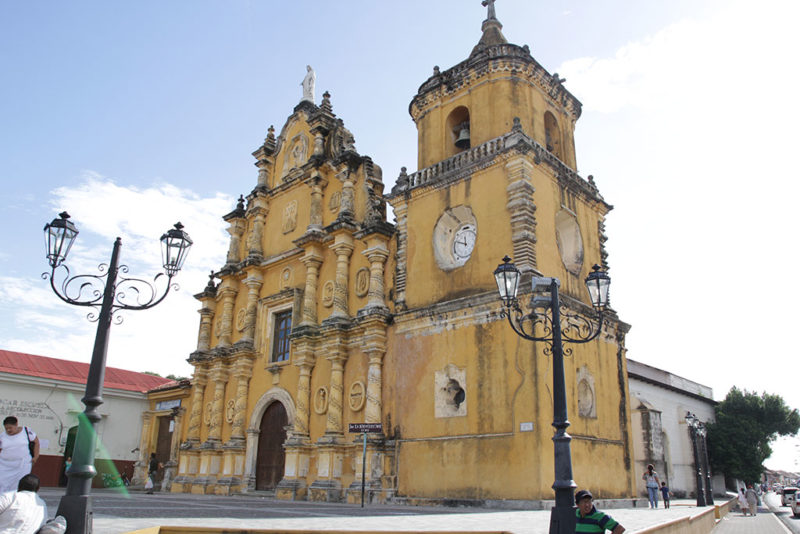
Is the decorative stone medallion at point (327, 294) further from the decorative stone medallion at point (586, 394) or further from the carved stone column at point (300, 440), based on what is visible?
the decorative stone medallion at point (586, 394)

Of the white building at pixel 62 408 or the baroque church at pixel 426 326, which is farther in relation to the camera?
the white building at pixel 62 408

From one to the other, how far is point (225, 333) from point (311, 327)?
5121 mm

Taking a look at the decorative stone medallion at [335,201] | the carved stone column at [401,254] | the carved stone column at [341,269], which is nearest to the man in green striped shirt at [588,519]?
the carved stone column at [401,254]

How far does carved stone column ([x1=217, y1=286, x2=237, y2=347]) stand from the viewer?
847 inches

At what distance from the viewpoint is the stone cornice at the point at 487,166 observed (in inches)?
575

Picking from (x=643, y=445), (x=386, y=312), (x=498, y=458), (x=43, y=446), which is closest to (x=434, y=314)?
(x=386, y=312)

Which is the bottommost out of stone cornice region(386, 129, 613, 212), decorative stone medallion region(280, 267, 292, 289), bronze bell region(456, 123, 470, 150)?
decorative stone medallion region(280, 267, 292, 289)

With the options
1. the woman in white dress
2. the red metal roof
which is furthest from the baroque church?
the woman in white dress

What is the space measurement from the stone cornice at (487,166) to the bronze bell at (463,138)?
917mm

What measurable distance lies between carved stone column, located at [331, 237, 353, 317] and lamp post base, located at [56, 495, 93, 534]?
11747mm

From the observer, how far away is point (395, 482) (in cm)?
1451

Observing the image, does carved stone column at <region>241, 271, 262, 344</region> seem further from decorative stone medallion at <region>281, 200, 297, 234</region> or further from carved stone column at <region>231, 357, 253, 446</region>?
decorative stone medallion at <region>281, 200, 297, 234</region>

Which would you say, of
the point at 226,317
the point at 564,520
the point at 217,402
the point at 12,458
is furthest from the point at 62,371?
the point at 564,520

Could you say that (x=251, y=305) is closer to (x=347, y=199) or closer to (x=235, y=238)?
(x=235, y=238)
